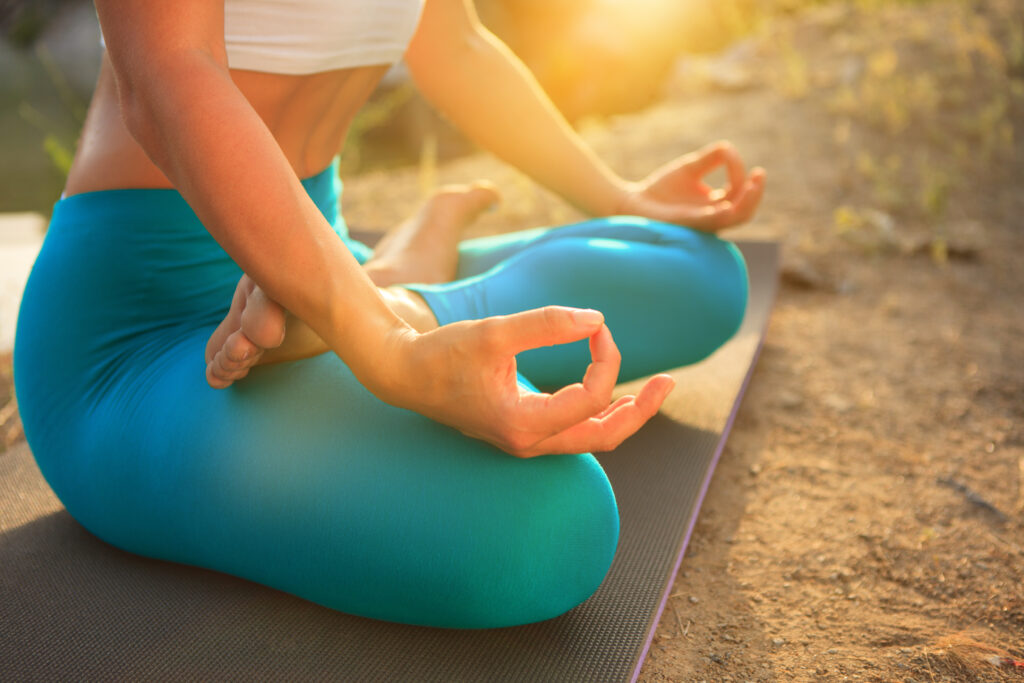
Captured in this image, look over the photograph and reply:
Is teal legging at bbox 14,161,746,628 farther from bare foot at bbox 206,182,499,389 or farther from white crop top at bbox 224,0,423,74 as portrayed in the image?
white crop top at bbox 224,0,423,74

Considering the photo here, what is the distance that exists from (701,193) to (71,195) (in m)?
1.00

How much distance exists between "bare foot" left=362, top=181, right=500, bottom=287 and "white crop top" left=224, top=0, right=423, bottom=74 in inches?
12.1

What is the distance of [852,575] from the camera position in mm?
1103

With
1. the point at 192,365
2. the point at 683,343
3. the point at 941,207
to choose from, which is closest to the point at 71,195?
the point at 192,365

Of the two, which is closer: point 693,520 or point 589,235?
point 693,520

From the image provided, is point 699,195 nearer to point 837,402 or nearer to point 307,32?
point 837,402

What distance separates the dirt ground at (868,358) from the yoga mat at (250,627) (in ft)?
0.31

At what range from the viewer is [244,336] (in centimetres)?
77

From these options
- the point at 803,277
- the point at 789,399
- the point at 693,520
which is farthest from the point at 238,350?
the point at 803,277

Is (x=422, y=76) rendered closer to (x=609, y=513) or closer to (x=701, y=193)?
(x=701, y=193)

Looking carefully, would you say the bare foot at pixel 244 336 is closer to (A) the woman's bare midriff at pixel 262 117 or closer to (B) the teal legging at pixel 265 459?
(B) the teal legging at pixel 265 459

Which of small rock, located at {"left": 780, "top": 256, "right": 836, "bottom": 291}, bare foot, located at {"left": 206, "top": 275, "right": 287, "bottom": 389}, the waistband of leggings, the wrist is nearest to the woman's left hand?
the wrist

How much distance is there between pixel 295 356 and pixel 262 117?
327 mm

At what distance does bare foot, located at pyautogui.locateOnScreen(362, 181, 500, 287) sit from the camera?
1.21 m
